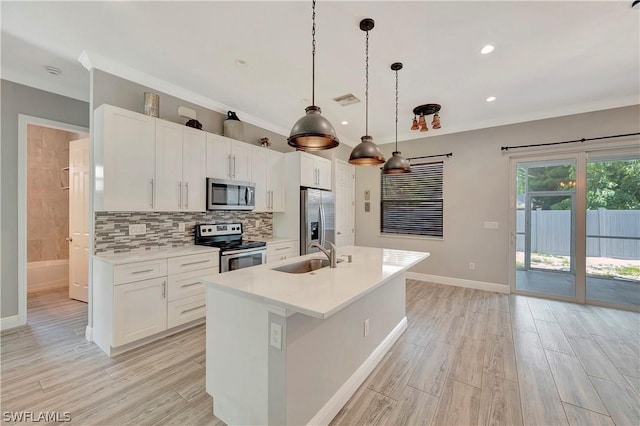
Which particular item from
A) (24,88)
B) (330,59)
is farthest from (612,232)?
(24,88)

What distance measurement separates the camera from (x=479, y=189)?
4656mm

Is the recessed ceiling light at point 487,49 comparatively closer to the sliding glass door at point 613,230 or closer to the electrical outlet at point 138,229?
the sliding glass door at point 613,230

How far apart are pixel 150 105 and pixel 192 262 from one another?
174 cm

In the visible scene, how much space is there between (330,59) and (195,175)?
6.56 ft

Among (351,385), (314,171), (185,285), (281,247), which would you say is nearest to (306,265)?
(351,385)

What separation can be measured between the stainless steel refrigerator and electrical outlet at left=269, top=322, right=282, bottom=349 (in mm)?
2792

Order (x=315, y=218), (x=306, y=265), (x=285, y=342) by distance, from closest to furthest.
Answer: (x=285, y=342), (x=306, y=265), (x=315, y=218)

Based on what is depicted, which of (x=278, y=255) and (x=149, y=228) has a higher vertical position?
(x=149, y=228)

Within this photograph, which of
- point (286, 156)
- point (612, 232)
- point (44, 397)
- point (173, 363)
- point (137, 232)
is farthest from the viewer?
point (286, 156)

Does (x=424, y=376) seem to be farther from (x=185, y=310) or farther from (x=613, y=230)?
(x=613, y=230)

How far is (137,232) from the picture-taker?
297cm

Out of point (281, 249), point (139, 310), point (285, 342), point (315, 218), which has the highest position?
point (315, 218)

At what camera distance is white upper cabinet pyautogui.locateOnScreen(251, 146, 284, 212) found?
399 centimetres

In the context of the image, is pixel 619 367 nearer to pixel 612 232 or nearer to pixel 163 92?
pixel 612 232
